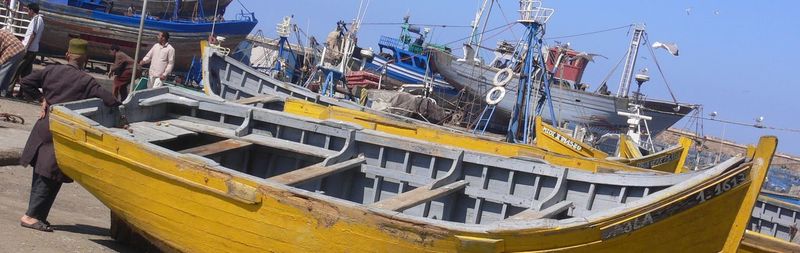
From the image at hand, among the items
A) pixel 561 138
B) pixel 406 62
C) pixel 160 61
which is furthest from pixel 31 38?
pixel 406 62

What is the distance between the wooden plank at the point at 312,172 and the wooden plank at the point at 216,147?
0.72 meters

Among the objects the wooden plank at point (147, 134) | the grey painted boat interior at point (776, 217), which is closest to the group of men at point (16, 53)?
the wooden plank at point (147, 134)

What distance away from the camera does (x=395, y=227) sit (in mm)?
5832

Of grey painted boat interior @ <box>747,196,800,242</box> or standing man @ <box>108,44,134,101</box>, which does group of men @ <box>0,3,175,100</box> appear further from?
grey painted boat interior @ <box>747,196,800,242</box>

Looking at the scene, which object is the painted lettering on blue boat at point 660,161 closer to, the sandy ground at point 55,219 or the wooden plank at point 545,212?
the wooden plank at point 545,212

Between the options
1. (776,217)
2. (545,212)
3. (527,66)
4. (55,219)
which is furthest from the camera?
(527,66)

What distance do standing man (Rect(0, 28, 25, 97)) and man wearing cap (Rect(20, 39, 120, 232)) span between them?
5.34m

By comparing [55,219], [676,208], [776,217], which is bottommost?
[55,219]

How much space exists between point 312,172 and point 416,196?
894 millimetres

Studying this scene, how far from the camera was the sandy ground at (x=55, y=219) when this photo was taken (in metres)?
6.43

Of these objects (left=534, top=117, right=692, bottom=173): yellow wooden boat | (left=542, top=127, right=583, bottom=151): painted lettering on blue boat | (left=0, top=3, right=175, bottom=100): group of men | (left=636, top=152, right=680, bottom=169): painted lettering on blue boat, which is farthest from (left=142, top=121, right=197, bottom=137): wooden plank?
(left=542, top=127, right=583, bottom=151): painted lettering on blue boat

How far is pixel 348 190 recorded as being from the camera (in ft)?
27.0

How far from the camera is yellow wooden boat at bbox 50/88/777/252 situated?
5848 millimetres

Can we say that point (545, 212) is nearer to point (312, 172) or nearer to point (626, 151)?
point (312, 172)
